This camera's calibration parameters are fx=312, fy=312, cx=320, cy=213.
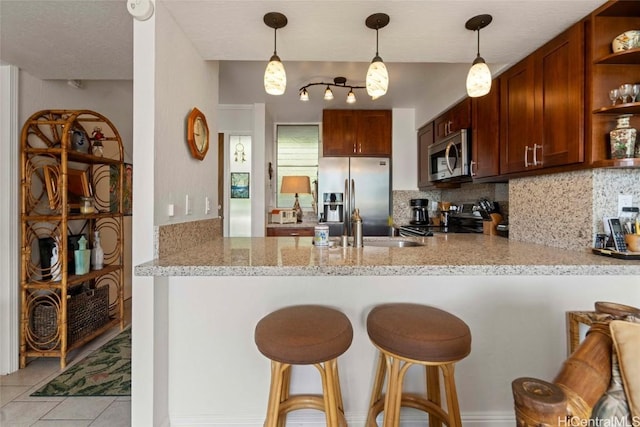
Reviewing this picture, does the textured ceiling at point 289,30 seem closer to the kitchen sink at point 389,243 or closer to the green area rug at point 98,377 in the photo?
the kitchen sink at point 389,243

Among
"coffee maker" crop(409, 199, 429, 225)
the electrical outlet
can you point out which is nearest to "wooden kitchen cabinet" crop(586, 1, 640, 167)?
the electrical outlet

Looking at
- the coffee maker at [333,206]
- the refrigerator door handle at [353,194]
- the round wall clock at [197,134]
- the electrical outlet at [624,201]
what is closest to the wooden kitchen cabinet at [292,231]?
the coffee maker at [333,206]

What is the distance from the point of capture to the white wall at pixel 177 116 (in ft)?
4.76

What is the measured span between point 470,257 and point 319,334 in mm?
784

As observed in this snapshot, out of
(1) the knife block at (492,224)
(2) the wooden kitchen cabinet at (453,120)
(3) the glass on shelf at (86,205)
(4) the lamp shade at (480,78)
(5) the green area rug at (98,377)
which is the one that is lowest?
(5) the green area rug at (98,377)

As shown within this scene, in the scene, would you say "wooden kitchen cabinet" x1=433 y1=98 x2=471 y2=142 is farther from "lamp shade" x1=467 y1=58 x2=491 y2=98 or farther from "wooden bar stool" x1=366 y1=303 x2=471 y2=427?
"wooden bar stool" x1=366 y1=303 x2=471 y2=427

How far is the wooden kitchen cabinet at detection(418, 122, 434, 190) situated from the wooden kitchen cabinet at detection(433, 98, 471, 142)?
0.61ft

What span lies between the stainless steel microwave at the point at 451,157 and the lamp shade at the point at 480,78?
43.1 inches

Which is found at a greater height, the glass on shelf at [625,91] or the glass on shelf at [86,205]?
the glass on shelf at [625,91]

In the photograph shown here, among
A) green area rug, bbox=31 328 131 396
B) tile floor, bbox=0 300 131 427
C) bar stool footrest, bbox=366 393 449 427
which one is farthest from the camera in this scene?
green area rug, bbox=31 328 131 396

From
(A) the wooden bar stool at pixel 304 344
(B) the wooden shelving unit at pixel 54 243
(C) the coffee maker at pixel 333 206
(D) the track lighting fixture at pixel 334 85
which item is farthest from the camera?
(C) the coffee maker at pixel 333 206

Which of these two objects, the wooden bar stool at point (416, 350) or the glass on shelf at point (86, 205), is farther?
the glass on shelf at point (86, 205)

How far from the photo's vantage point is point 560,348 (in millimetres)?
1522

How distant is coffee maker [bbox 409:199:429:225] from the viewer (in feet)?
12.7
